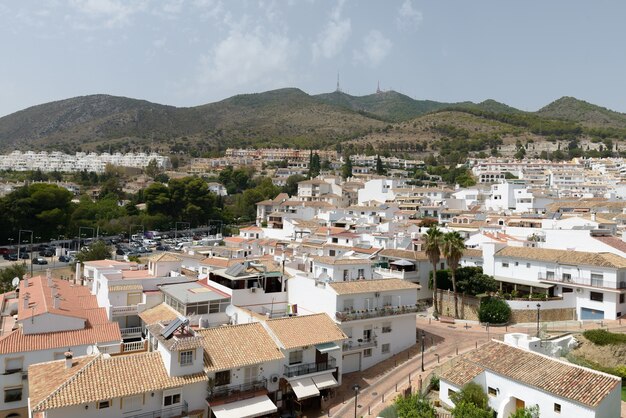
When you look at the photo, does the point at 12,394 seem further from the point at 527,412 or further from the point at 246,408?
the point at 527,412

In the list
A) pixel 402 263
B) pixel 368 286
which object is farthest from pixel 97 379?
pixel 402 263

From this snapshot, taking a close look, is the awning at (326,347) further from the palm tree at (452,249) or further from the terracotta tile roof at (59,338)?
the palm tree at (452,249)

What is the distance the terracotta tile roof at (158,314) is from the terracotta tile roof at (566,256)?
2765 cm

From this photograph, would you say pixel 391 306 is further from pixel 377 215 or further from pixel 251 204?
pixel 251 204

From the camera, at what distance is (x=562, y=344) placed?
100ft

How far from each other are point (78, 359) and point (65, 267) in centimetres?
3989

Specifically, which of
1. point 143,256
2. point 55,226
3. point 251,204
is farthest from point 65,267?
point 251,204

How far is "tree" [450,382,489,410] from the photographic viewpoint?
2255cm

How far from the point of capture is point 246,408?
75.4ft

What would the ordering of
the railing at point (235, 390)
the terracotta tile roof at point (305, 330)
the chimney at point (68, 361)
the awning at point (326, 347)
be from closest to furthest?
the chimney at point (68, 361), the railing at point (235, 390), the terracotta tile roof at point (305, 330), the awning at point (326, 347)

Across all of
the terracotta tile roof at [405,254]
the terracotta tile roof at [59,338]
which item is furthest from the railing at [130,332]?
the terracotta tile roof at [405,254]

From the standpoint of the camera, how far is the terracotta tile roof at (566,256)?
3659 cm

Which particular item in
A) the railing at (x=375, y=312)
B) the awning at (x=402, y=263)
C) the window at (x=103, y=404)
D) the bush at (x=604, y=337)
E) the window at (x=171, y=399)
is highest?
the awning at (x=402, y=263)

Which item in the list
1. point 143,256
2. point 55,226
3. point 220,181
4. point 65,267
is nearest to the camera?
point 65,267
